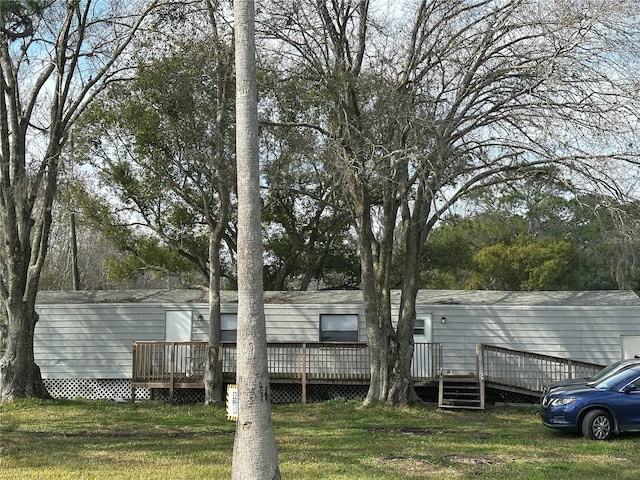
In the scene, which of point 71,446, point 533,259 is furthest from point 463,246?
point 71,446

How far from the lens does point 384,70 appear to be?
1516 cm

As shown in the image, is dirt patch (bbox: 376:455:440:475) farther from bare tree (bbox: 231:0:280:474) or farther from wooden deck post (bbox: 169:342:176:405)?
wooden deck post (bbox: 169:342:176:405)

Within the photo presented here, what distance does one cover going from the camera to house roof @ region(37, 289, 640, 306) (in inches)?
735

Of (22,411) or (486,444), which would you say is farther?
(22,411)

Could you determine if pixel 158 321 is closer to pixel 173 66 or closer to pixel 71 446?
pixel 173 66

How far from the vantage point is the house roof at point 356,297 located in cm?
1867

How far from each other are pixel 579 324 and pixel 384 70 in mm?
8137

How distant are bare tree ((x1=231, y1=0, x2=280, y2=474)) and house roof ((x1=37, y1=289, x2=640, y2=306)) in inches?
466

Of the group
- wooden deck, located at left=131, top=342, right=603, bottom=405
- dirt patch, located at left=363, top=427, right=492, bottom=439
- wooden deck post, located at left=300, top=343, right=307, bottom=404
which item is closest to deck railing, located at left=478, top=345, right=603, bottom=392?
wooden deck, located at left=131, top=342, right=603, bottom=405

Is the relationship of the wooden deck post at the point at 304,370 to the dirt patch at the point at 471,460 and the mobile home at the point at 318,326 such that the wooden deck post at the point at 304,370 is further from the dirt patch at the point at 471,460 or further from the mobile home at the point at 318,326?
the dirt patch at the point at 471,460

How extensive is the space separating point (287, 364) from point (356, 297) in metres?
2.56

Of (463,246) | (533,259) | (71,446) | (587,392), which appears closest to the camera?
(71,446)

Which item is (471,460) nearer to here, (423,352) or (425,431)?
(425,431)

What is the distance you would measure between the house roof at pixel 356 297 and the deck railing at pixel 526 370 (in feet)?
4.76
